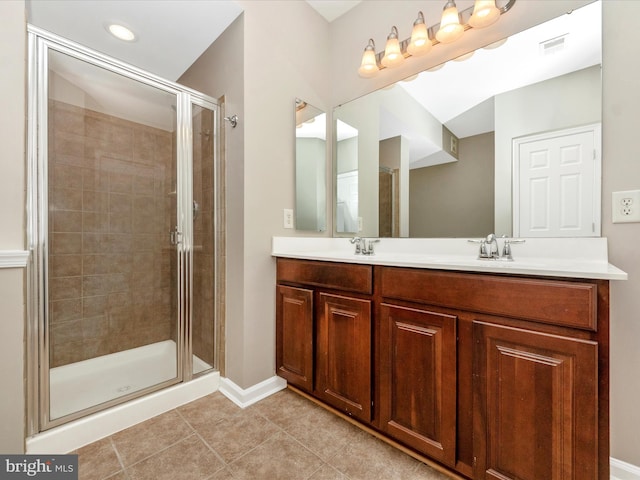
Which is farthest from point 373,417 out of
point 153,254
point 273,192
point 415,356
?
point 153,254

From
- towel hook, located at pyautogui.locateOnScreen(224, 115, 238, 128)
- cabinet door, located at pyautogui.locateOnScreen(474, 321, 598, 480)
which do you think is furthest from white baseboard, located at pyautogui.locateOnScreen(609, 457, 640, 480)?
towel hook, located at pyautogui.locateOnScreen(224, 115, 238, 128)

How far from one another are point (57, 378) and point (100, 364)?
50 cm

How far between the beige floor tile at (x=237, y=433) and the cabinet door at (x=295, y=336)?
0.88ft

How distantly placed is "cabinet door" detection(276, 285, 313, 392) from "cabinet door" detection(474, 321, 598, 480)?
2.75 feet

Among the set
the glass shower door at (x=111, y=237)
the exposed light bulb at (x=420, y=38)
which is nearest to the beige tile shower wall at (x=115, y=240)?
the glass shower door at (x=111, y=237)

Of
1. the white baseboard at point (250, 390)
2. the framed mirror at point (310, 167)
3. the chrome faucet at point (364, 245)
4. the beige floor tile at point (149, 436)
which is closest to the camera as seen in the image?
the beige floor tile at point (149, 436)

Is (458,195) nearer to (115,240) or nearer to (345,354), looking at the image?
(345,354)

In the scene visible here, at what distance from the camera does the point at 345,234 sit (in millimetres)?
2051

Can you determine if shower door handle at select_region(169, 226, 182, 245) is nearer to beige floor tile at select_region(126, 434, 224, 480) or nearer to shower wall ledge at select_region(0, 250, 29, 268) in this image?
shower wall ledge at select_region(0, 250, 29, 268)

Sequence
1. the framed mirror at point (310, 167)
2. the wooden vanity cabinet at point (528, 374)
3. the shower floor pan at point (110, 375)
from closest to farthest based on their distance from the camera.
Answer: the wooden vanity cabinet at point (528, 374)
the shower floor pan at point (110, 375)
the framed mirror at point (310, 167)

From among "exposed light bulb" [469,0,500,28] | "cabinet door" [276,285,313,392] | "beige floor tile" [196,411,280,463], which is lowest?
"beige floor tile" [196,411,280,463]

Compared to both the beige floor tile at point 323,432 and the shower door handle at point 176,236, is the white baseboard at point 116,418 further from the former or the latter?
the shower door handle at point 176,236

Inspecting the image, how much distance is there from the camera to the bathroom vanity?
0.81 metres

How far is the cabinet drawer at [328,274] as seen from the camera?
1.31 m
